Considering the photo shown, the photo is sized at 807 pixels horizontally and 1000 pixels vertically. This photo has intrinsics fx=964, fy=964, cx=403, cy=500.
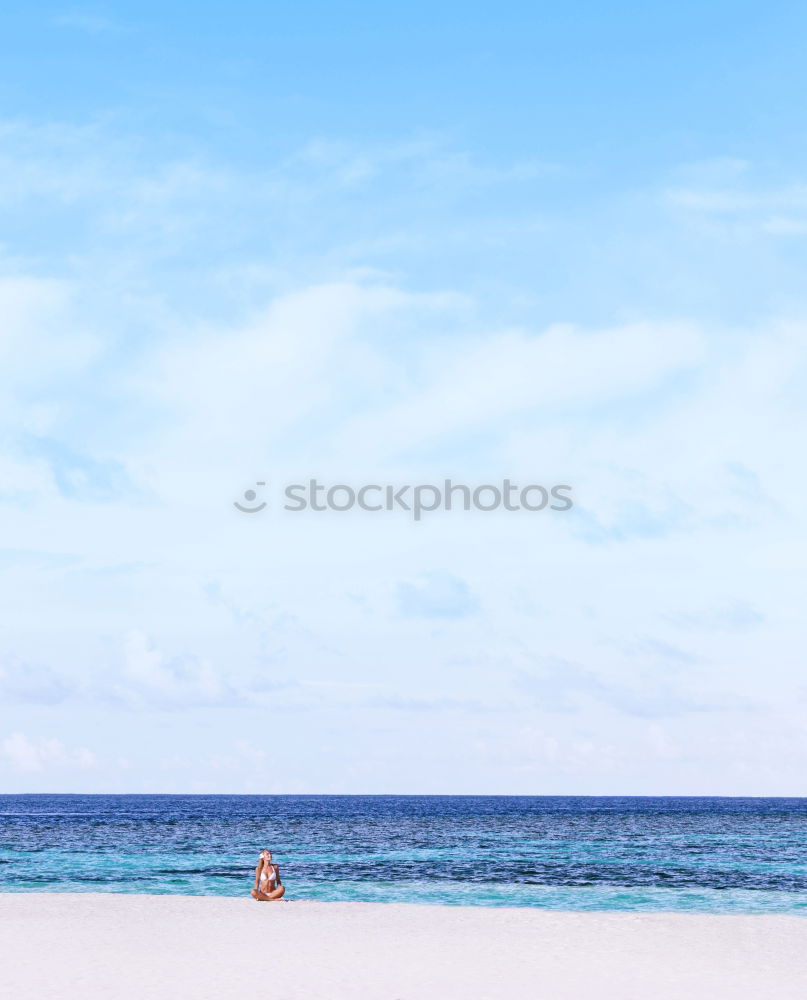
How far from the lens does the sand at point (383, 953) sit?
64.2 ft

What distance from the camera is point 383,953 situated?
78.3 ft

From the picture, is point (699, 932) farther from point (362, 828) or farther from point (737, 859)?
point (362, 828)

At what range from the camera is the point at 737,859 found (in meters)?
57.9

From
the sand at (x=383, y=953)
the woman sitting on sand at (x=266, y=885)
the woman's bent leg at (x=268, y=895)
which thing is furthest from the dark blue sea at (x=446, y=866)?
the sand at (x=383, y=953)

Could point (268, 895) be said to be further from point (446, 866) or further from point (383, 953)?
point (446, 866)

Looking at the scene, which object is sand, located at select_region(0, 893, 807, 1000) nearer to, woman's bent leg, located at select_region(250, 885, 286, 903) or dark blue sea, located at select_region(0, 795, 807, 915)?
woman's bent leg, located at select_region(250, 885, 286, 903)

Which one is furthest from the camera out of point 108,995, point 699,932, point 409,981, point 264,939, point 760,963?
point 699,932

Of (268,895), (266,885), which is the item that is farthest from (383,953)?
(266,885)

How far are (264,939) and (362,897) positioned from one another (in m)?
13.8

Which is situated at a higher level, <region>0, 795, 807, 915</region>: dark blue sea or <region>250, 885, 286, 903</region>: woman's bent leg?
<region>250, 885, 286, 903</region>: woman's bent leg

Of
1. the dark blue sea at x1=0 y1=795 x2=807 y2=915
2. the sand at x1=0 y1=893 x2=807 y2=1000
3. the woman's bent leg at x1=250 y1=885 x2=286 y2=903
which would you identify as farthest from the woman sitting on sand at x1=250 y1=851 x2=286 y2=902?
the dark blue sea at x1=0 y1=795 x2=807 y2=915

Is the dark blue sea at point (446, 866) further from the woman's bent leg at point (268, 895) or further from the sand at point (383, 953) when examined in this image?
the sand at point (383, 953)

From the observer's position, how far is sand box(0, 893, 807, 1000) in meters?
19.6

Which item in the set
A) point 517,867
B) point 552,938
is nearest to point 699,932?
point 552,938
